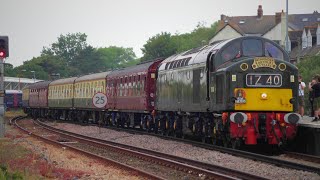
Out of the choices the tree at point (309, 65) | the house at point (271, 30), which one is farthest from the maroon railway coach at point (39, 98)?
the house at point (271, 30)

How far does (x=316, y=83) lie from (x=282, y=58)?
2.21 meters

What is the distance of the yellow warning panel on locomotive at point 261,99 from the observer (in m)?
19.0

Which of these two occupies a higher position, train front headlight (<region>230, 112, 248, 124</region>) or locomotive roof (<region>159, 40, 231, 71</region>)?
locomotive roof (<region>159, 40, 231, 71</region>)

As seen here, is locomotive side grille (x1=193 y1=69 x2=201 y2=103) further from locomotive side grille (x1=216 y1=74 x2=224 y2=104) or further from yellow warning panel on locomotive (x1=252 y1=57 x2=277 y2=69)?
yellow warning panel on locomotive (x1=252 y1=57 x2=277 y2=69)

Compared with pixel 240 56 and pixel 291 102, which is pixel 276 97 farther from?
pixel 240 56

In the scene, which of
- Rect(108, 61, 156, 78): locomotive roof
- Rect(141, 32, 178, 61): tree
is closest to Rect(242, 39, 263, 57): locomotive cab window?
Rect(108, 61, 156, 78): locomotive roof

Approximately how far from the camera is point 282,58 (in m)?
20.3

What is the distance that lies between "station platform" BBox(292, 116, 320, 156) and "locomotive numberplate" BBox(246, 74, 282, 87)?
1814mm

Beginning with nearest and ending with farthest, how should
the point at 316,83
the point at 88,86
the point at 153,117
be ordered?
the point at 316,83 → the point at 153,117 → the point at 88,86

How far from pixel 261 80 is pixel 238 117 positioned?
144cm

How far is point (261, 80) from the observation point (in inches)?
754

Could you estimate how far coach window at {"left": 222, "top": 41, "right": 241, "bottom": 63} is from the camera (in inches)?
790

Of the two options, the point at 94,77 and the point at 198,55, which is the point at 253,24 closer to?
the point at 94,77

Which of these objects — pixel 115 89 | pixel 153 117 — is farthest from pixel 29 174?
pixel 115 89
